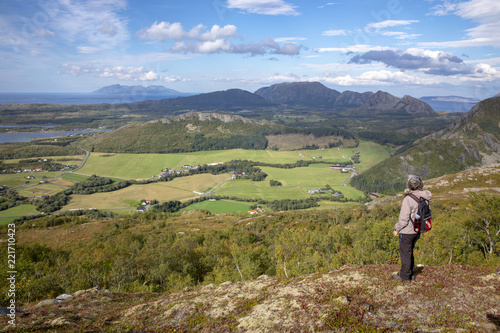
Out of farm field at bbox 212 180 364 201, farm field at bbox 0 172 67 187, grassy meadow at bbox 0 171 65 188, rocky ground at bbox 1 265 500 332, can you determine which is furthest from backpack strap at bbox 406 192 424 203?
farm field at bbox 0 172 67 187

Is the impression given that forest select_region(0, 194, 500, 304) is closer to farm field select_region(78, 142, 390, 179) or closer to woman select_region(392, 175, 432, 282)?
woman select_region(392, 175, 432, 282)

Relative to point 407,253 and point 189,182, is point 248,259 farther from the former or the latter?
point 189,182

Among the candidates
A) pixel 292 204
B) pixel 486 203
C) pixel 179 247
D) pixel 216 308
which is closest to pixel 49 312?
pixel 216 308

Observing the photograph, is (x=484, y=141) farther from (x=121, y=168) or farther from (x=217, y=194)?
(x=121, y=168)

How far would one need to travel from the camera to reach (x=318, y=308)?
11.9 meters

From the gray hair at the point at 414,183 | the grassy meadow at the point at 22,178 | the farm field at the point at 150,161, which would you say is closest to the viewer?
the gray hair at the point at 414,183

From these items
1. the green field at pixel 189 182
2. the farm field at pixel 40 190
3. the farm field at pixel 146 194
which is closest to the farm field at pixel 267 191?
the green field at pixel 189 182

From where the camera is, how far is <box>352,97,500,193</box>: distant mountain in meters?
137

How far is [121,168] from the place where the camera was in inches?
6299

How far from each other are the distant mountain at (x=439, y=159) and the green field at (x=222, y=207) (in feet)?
218

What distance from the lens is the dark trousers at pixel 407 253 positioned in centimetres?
1144

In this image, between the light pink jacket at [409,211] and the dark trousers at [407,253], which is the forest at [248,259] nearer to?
the dark trousers at [407,253]

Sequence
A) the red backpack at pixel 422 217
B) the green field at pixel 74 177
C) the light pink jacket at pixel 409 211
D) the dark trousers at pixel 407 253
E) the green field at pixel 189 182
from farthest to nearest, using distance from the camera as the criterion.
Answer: the green field at pixel 74 177, the green field at pixel 189 182, the dark trousers at pixel 407 253, the light pink jacket at pixel 409 211, the red backpack at pixel 422 217

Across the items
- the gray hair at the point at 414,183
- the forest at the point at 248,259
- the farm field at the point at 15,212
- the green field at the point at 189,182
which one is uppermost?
the gray hair at the point at 414,183
